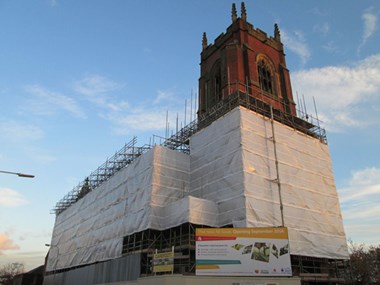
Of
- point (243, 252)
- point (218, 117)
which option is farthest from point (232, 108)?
point (243, 252)

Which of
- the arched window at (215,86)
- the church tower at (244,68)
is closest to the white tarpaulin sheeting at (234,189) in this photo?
the church tower at (244,68)

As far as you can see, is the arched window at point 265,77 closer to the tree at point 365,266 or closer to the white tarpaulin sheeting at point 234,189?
the white tarpaulin sheeting at point 234,189

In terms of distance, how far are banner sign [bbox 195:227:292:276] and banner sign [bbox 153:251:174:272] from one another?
4.68ft

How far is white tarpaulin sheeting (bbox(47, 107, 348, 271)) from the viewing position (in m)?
23.0

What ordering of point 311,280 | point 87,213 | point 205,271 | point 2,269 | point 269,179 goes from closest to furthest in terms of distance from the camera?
point 205,271
point 311,280
point 269,179
point 87,213
point 2,269

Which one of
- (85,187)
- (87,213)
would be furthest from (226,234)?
(85,187)

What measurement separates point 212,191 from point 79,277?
54.8 ft

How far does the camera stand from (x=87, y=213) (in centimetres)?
3678

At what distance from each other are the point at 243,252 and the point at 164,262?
14.3 feet

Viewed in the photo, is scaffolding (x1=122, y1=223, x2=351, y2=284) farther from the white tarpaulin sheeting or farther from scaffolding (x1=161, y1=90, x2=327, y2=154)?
scaffolding (x1=161, y1=90, x2=327, y2=154)

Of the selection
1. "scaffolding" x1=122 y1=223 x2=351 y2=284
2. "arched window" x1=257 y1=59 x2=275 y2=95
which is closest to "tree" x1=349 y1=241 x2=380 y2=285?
"scaffolding" x1=122 y1=223 x2=351 y2=284

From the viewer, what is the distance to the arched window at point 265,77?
32625 millimetres

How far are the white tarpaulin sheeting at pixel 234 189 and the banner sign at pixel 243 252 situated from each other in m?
2.93

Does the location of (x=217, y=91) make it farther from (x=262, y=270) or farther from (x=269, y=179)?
(x=262, y=270)
